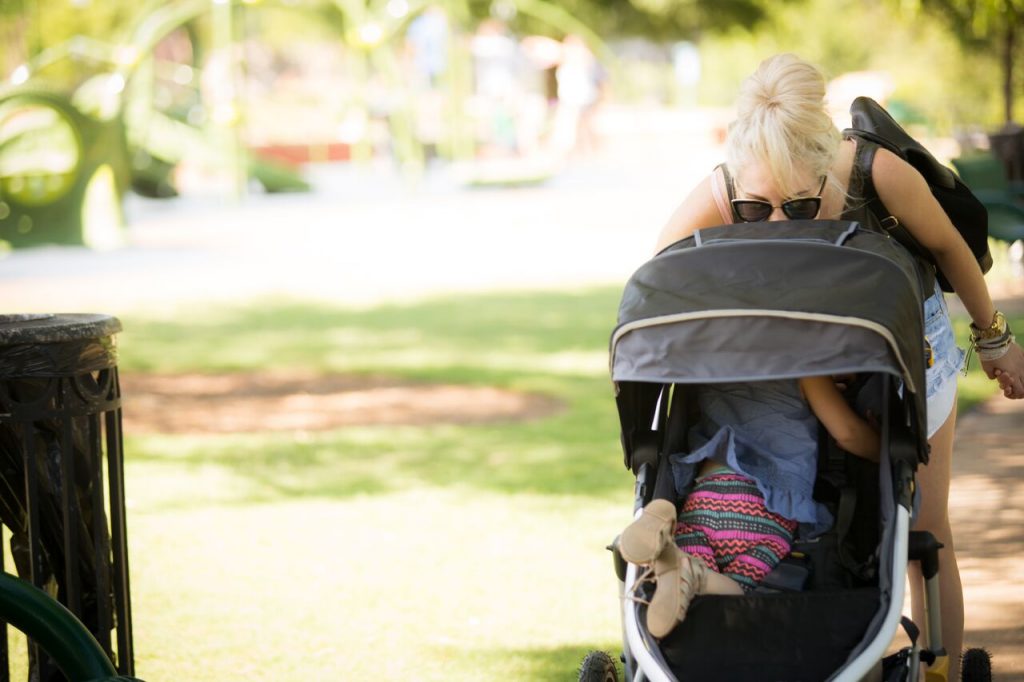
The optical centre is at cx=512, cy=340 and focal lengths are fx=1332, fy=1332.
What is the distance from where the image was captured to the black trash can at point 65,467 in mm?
3607

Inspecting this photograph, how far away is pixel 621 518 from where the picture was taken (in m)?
6.28

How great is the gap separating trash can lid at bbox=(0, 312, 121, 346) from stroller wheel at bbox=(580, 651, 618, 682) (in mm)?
1626

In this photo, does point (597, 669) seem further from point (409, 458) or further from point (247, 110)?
point (247, 110)

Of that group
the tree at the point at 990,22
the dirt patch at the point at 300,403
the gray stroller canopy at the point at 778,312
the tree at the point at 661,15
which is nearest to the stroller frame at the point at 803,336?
the gray stroller canopy at the point at 778,312

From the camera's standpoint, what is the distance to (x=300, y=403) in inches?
370

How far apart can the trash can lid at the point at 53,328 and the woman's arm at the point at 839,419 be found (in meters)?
1.94

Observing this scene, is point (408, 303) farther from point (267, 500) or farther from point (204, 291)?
point (267, 500)

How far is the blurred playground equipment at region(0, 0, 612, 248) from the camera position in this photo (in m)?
19.3

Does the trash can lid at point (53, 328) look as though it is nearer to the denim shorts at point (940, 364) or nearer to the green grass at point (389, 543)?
the green grass at point (389, 543)

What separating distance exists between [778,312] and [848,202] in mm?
592

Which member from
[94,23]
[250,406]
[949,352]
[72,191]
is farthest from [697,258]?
[94,23]

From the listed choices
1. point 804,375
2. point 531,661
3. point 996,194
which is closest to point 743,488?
point 804,375

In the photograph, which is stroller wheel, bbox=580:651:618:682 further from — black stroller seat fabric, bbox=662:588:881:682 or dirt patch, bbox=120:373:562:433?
dirt patch, bbox=120:373:562:433

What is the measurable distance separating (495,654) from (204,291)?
11.1 meters
